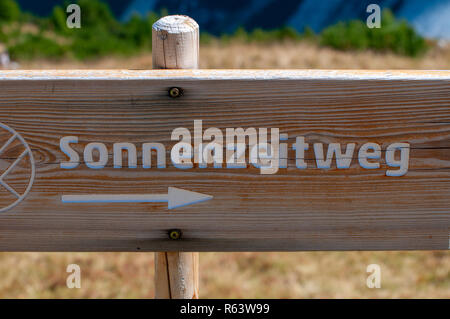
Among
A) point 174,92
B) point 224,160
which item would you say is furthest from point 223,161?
point 174,92

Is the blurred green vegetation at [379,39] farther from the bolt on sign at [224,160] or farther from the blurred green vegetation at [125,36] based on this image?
the bolt on sign at [224,160]

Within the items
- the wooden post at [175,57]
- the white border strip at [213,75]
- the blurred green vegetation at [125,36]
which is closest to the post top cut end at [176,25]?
the wooden post at [175,57]

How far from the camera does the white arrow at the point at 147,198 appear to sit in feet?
3.78

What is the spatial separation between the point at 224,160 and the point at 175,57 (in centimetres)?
27

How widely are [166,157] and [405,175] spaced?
57 centimetres

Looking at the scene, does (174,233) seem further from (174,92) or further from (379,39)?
(379,39)

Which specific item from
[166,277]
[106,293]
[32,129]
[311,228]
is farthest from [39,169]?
[106,293]

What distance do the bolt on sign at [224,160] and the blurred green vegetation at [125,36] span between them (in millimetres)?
9038

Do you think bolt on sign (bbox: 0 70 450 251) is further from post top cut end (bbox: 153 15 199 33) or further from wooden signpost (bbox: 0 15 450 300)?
post top cut end (bbox: 153 15 199 33)

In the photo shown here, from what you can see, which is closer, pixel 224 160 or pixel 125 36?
pixel 224 160

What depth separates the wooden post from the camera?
1.16 meters

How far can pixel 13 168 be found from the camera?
1147mm

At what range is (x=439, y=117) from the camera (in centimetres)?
113

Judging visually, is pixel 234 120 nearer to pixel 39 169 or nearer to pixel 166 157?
pixel 166 157
